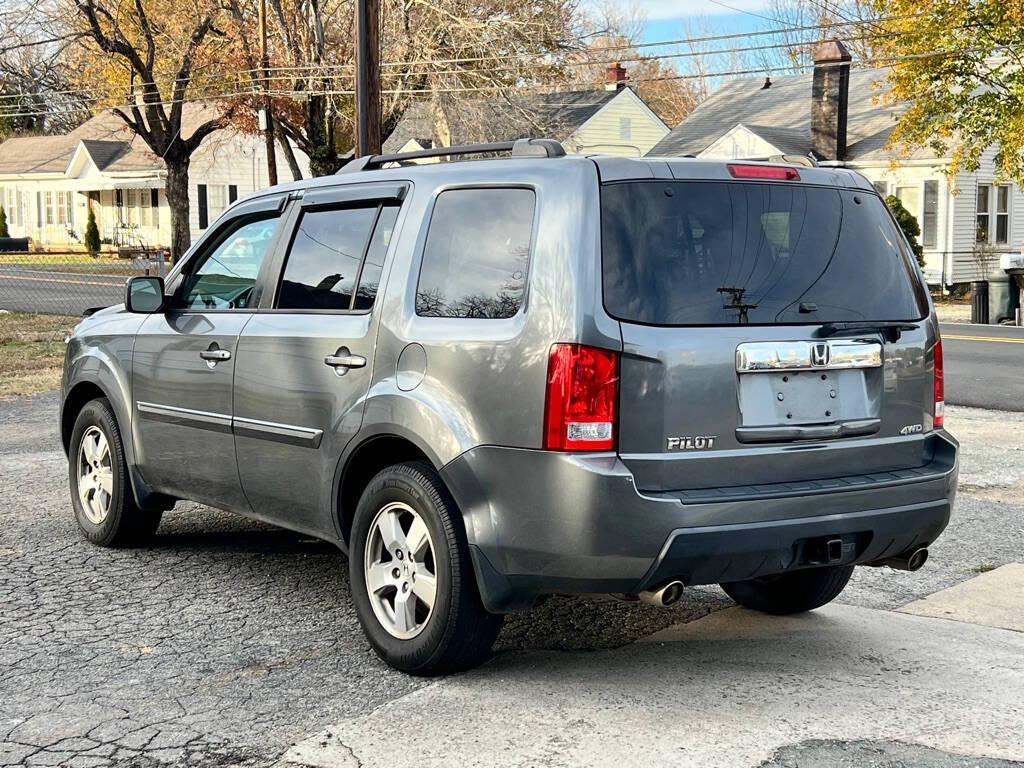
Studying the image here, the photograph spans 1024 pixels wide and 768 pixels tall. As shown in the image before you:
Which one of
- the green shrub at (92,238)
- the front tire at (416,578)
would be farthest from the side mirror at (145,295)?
the green shrub at (92,238)

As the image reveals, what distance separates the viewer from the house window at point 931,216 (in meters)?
35.2

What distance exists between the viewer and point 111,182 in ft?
198

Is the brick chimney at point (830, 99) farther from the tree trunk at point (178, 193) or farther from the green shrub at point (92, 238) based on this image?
the green shrub at point (92, 238)

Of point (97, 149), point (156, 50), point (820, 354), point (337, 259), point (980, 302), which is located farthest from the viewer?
point (97, 149)

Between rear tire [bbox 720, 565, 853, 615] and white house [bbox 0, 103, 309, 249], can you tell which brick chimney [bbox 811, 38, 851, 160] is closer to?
white house [bbox 0, 103, 309, 249]

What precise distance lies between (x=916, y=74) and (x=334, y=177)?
987 inches

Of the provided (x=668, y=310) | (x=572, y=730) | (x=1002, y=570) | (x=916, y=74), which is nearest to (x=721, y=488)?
(x=668, y=310)

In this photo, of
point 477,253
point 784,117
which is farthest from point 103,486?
point 784,117

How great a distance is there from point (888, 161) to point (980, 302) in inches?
375

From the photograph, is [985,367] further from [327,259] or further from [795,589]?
[327,259]

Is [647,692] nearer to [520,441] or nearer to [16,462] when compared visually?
[520,441]

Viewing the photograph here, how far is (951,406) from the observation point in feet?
44.2

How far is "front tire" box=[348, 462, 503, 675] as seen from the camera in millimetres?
4734

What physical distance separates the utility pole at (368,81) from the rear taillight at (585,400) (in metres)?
14.7
